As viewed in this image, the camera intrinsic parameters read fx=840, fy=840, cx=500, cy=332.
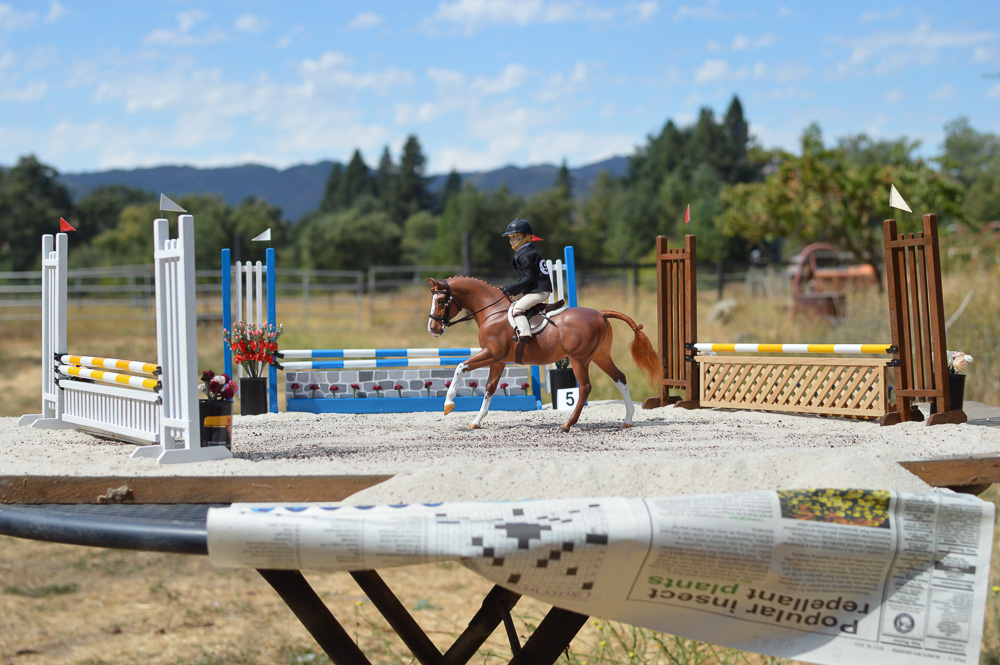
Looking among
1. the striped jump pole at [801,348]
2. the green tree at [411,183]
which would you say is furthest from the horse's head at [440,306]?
the green tree at [411,183]

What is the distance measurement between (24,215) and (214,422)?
2006 inches

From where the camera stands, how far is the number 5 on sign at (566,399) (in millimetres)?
6531

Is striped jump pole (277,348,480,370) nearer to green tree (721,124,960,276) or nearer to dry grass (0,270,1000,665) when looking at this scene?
dry grass (0,270,1000,665)

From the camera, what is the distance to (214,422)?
4.20m

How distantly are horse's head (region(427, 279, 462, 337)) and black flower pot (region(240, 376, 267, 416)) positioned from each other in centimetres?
163

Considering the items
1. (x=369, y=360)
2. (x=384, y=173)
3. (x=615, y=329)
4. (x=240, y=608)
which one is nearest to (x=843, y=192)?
(x=615, y=329)

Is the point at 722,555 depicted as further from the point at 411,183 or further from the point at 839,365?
the point at 411,183

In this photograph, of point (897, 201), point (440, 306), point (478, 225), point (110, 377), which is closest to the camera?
point (110, 377)

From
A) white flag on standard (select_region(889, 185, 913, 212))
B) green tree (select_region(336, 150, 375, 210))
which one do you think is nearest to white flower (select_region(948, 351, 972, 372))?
white flag on standard (select_region(889, 185, 913, 212))

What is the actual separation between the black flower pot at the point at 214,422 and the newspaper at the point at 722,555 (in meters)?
1.25

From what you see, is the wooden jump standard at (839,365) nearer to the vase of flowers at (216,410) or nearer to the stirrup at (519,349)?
the stirrup at (519,349)

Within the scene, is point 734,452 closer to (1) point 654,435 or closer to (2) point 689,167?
(1) point 654,435

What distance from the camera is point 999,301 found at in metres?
10.2

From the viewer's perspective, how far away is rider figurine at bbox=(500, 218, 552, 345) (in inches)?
214
